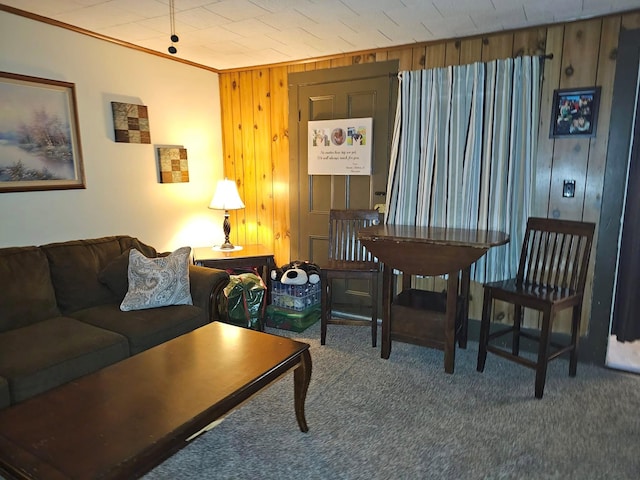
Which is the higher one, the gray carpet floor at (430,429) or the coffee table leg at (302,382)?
→ the coffee table leg at (302,382)

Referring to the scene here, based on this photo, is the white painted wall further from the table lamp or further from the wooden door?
the wooden door

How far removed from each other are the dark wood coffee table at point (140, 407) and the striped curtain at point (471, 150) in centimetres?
161

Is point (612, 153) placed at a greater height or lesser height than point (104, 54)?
lesser

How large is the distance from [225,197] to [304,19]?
62.2 inches

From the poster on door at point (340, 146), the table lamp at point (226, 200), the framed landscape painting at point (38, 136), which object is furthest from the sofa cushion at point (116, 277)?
the poster on door at point (340, 146)

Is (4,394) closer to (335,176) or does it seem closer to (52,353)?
(52,353)

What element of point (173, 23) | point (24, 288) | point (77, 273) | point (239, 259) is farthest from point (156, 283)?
point (173, 23)

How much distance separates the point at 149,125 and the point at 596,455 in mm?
3420

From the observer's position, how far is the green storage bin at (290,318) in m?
3.24

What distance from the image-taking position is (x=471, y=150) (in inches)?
112

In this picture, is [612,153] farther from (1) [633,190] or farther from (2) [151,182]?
(2) [151,182]

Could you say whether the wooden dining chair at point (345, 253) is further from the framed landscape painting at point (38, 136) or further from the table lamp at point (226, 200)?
the framed landscape painting at point (38, 136)

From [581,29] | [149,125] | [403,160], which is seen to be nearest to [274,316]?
[403,160]

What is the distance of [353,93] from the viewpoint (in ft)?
10.7
